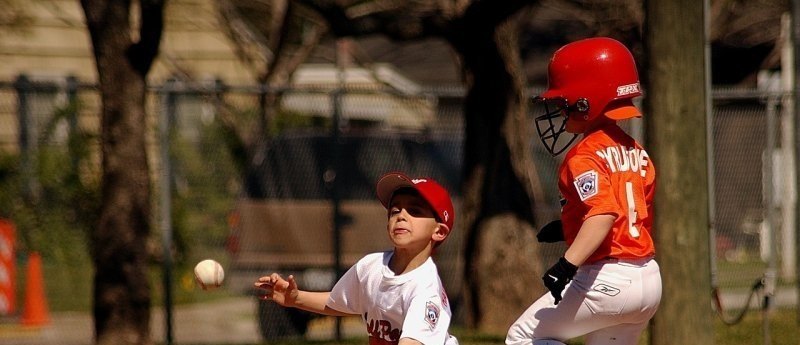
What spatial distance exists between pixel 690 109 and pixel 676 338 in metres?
1.35

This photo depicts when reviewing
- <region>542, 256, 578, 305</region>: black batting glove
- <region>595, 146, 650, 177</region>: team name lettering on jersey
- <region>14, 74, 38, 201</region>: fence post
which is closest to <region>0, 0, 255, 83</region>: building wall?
<region>14, 74, 38, 201</region>: fence post

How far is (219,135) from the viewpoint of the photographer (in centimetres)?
1327

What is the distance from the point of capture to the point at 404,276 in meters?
5.78

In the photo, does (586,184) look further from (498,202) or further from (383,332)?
(498,202)

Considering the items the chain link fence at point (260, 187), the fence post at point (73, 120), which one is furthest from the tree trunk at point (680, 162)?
the fence post at point (73, 120)

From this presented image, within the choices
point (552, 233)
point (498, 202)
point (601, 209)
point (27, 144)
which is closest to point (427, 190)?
point (552, 233)

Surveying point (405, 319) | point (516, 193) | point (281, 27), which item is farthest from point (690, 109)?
point (281, 27)

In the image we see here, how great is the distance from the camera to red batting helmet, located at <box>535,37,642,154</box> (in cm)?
578

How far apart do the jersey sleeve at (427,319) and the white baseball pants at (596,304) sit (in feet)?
1.00

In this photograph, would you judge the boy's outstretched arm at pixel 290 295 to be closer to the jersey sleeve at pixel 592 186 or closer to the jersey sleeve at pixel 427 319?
the jersey sleeve at pixel 427 319

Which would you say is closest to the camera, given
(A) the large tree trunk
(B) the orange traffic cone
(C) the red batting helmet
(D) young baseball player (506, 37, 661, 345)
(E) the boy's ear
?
(D) young baseball player (506, 37, 661, 345)

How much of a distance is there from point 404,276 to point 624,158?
1.05 meters

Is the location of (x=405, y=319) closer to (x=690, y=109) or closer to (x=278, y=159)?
(x=690, y=109)

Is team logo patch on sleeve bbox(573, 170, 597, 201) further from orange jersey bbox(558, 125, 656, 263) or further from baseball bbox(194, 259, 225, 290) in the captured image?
baseball bbox(194, 259, 225, 290)
